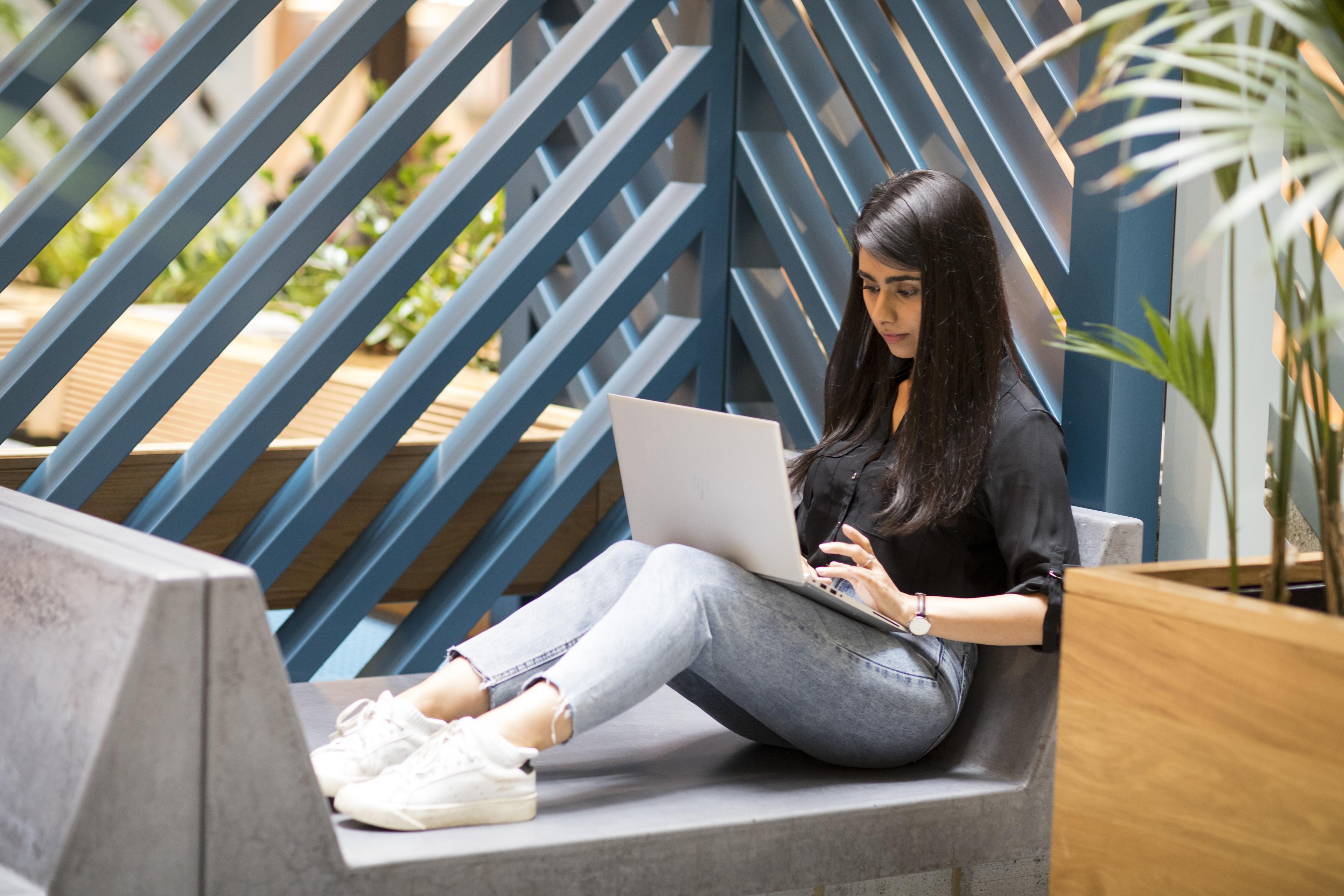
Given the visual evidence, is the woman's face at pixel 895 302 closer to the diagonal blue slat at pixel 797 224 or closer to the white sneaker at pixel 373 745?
the diagonal blue slat at pixel 797 224

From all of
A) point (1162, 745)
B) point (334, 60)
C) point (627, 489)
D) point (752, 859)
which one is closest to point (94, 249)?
point (334, 60)

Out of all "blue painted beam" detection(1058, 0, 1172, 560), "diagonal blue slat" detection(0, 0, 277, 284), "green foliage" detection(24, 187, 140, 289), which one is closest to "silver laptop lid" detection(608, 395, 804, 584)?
"blue painted beam" detection(1058, 0, 1172, 560)

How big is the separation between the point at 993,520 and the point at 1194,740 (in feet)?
1.81

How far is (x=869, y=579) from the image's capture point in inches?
73.0

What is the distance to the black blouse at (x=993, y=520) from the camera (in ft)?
6.26

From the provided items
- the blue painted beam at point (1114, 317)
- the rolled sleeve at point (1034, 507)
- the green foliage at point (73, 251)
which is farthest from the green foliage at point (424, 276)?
the rolled sleeve at point (1034, 507)

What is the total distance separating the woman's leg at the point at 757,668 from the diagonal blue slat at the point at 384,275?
988 millimetres

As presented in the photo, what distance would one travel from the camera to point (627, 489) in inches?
84.3

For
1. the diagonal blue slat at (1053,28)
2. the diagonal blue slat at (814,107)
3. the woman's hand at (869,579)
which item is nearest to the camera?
the woman's hand at (869,579)

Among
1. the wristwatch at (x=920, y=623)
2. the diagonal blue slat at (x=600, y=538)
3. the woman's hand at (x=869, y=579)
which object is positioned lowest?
the diagonal blue slat at (x=600, y=538)

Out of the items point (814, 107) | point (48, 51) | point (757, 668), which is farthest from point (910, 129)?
point (48, 51)

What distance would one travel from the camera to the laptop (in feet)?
5.92

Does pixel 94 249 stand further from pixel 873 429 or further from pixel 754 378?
pixel 873 429

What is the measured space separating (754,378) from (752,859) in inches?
60.1
